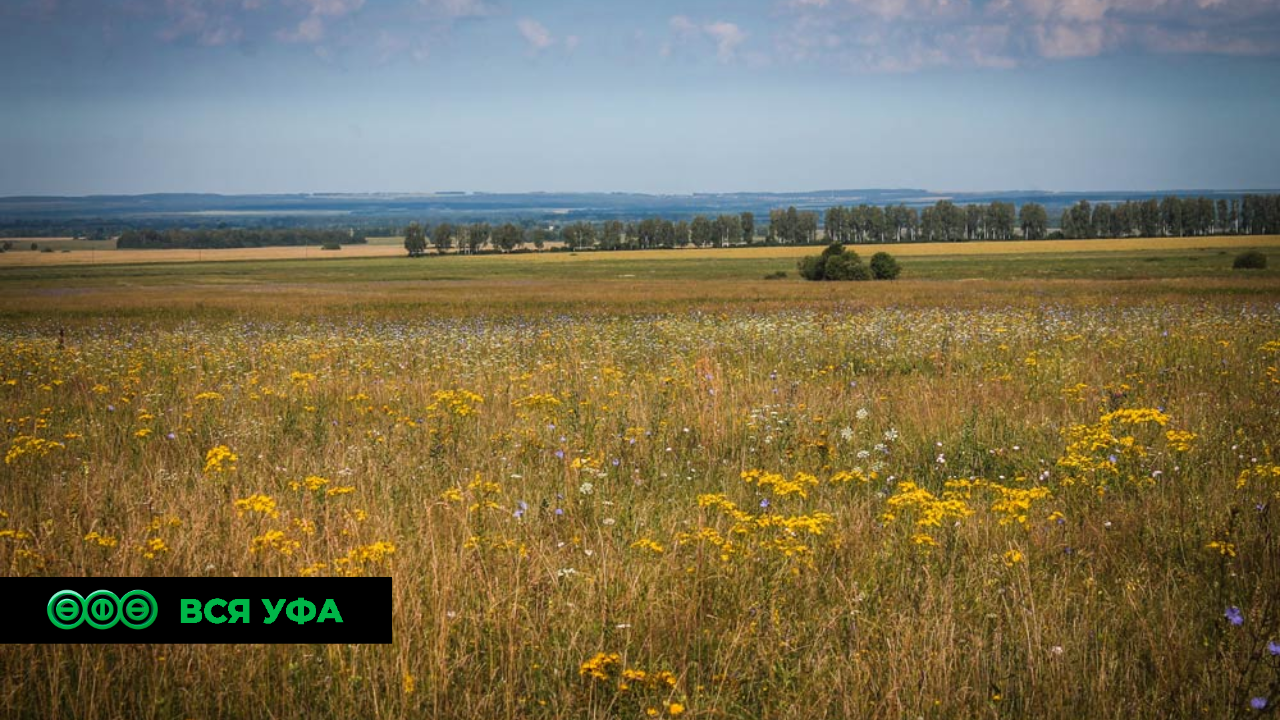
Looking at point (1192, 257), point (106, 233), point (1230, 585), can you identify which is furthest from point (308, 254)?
point (1230, 585)

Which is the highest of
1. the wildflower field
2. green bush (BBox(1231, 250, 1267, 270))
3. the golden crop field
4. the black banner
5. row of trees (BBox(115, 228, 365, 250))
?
row of trees (BBox(115, 228, 365, 250))

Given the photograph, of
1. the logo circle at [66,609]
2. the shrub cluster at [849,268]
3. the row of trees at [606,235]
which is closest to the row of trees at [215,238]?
the row of trees at [606,235]

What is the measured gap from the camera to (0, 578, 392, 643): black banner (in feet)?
11.7

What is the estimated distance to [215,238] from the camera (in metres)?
148

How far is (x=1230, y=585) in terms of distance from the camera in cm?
480

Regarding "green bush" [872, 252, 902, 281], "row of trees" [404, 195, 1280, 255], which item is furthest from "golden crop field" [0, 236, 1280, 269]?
"green bush" [872, 252, 902, 281]

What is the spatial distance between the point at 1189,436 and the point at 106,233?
14872cm

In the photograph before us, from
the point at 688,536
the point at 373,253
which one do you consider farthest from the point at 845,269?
the point at 373,253

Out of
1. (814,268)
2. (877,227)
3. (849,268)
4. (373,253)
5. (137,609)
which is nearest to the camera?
(137,609)

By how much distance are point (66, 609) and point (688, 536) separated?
117 inches

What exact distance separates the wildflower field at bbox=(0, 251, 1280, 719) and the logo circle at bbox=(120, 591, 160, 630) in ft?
0.86

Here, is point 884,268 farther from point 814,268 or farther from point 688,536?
point 688,536

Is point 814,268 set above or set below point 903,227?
below

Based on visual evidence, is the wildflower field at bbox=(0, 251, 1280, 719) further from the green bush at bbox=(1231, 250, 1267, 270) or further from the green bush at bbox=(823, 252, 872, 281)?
the green bush at bbox=(1231, 250, 1267, 270)
